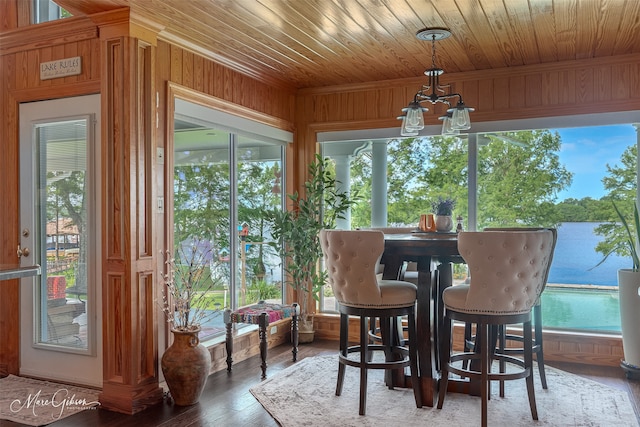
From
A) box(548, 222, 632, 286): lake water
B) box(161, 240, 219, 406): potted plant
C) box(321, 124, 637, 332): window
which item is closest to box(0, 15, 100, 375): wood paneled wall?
box(161, 240, 219, 406): potted plant

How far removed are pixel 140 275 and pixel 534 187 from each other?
11.1ft

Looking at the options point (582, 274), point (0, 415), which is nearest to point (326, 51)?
point (582, 274)

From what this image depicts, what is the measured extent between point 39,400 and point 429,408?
2.50 meters

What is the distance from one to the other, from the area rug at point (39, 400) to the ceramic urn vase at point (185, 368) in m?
0.51

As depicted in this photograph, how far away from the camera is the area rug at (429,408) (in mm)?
3033

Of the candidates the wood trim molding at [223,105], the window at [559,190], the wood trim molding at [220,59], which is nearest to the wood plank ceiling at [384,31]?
the wood trim molding at [220,59]

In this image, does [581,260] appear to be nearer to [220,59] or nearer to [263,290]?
[263,290]

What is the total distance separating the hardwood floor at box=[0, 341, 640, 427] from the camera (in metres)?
3.05

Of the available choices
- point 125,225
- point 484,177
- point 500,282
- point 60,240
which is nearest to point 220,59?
point 125,225

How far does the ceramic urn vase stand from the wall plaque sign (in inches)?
76.5

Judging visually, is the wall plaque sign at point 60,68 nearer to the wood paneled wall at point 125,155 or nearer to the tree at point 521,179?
the wood paneled wall at point 125,155

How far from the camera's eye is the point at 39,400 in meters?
3.37

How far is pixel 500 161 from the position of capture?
187 inches

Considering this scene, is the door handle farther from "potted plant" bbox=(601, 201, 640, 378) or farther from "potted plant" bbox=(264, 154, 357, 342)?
"potted plant" bbox=(601, 201, 640, 378)
